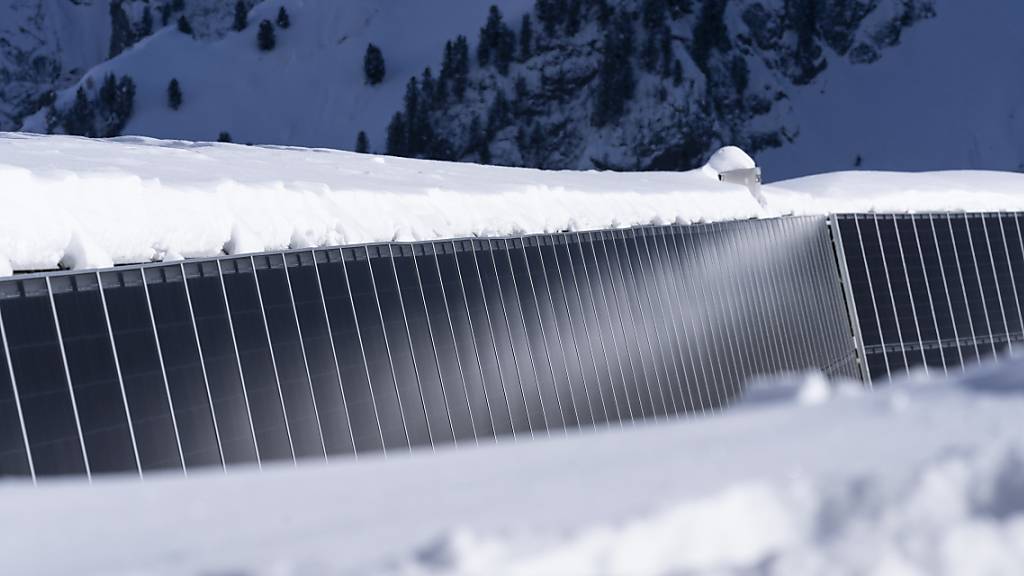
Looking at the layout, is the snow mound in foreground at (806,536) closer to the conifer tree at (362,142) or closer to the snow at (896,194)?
the snow at (896,194)

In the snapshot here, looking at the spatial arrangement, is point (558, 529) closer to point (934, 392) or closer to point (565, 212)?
point (934, 392)

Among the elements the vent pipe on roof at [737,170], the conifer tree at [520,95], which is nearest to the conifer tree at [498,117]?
the conifer tree at [520,95]

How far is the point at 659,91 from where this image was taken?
134 m

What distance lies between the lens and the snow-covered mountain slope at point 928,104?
122688mm

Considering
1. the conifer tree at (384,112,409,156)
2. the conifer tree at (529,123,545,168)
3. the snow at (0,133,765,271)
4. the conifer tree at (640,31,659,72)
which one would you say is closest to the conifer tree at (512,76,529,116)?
the conifer tree at (529,123,545,168)

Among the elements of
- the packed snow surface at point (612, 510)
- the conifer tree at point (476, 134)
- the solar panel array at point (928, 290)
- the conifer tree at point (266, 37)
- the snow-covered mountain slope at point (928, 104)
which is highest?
the conifer tree at point (266, 37)

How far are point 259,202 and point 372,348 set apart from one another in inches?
122

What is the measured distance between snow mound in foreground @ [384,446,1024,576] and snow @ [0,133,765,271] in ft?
42.2

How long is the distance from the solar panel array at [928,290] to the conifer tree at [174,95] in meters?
127

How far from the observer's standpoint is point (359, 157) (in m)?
34.8

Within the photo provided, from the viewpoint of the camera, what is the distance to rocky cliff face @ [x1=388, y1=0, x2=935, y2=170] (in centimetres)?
13462

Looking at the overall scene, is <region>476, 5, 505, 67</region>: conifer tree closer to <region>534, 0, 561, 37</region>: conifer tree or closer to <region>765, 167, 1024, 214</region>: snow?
<region>534, 0, 561, 37</region>: conifer tree

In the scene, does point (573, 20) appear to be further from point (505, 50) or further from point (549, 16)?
point (505, 50)

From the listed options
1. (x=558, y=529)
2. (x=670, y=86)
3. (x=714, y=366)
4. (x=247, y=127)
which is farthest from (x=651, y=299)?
(x=247, y=127)
